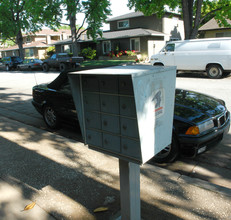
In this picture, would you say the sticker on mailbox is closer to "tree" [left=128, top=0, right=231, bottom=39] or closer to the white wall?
"tree" [left=128, top=0, right=231, bottom=39]

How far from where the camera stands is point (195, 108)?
4.22 m

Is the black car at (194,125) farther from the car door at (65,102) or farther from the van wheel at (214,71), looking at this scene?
the van wheel at (214,71)

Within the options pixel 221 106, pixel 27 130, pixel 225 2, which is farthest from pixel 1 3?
pixel 221 106

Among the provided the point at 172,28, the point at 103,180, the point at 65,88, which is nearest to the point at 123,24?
the point at 172,28

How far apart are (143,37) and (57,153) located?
2497 centimetres

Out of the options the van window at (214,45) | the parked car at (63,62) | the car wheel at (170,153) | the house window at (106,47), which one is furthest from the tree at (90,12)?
the car wheel at (170,153)

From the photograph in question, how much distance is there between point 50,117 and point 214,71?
10.3 m

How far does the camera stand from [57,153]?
442cm

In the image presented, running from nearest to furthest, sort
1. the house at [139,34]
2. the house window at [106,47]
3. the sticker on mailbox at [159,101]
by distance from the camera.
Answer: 1. the sticker on mailbox at [159,101]
2. the house at [139,34]
3. the house window at [106,47]

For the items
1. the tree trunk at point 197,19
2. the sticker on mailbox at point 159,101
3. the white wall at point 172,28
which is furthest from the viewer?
the white wall at point 172,28

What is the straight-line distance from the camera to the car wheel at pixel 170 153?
3.91 metres

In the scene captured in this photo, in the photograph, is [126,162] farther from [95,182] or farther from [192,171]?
[192,171]

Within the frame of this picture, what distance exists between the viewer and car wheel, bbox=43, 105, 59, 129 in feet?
19.3

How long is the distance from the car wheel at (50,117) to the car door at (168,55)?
10346mm
